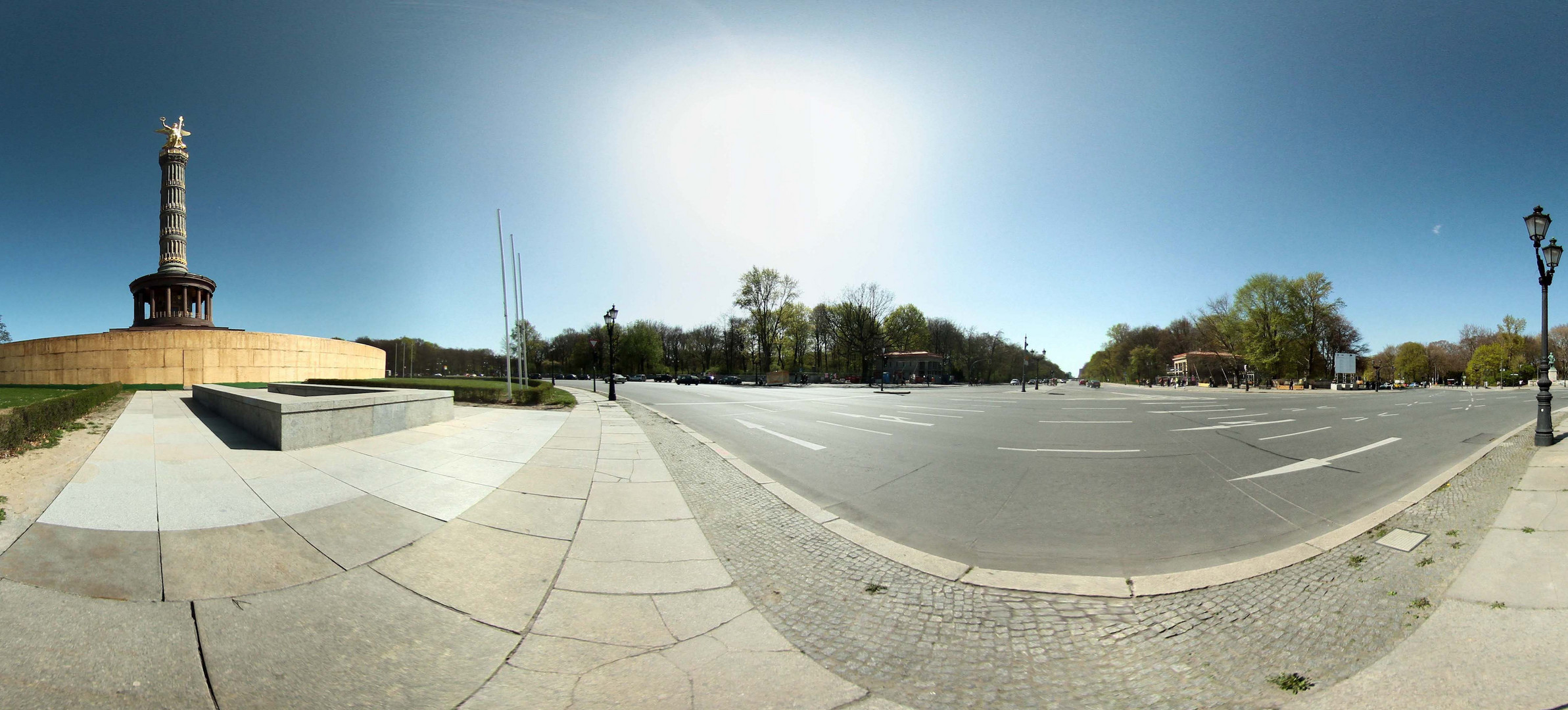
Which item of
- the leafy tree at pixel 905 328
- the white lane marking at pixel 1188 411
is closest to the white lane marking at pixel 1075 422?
the white lane marking at pixel 1188 411

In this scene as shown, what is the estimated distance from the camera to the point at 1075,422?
1573 centimetres

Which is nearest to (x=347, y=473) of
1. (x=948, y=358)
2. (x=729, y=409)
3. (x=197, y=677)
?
(x=197, y=677)

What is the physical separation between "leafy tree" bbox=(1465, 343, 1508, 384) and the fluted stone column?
449 ft

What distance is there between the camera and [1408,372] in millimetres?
80188

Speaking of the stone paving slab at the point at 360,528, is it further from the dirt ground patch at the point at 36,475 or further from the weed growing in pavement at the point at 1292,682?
the weed growing in pavement at the point at 1292,682

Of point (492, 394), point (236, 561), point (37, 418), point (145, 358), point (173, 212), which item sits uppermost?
point (173, 212)

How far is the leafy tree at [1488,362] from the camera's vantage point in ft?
218

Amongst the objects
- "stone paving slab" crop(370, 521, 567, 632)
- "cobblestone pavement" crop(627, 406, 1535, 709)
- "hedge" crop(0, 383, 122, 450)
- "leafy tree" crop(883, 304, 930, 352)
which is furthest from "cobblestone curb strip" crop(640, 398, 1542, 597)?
"leafy tree" crop(883, 304, 930, 352)

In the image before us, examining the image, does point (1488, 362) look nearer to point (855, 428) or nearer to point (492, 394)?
point (855, 428)

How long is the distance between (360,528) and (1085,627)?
6288 millimetres

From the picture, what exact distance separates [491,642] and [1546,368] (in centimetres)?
1941

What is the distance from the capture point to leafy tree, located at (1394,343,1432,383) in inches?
3103

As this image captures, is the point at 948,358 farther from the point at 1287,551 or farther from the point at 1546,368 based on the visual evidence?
the point at 1287,551

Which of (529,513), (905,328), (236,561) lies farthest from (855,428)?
(905,328)
